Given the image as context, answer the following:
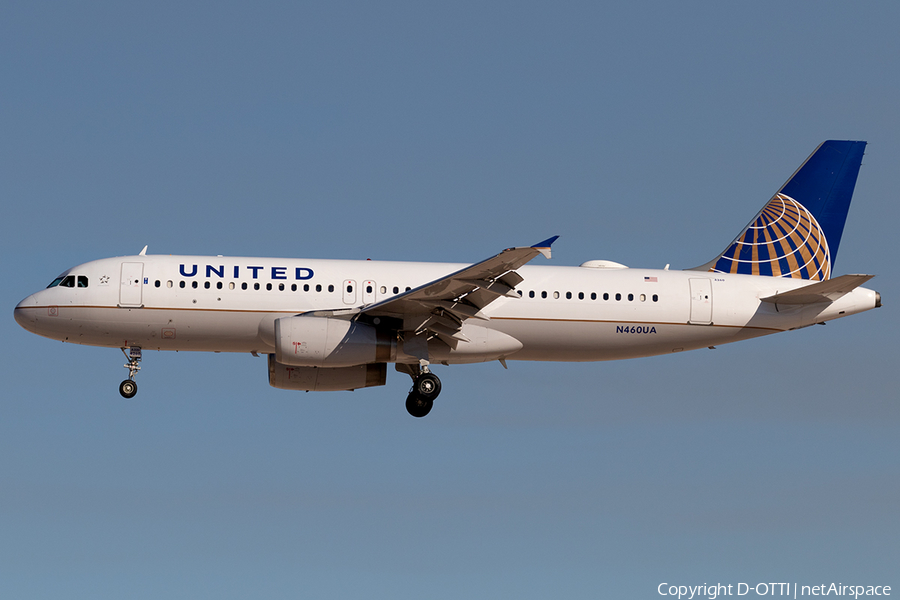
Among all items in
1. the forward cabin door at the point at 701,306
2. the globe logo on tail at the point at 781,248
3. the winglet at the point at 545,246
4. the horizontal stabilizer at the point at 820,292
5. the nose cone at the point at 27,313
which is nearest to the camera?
the winglet at the point at 545,246

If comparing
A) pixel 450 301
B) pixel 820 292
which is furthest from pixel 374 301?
pixel 820 292

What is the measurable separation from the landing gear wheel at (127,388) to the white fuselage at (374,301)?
1.26m

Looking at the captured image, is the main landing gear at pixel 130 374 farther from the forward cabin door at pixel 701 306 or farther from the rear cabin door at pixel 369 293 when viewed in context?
the forward cabin door at pixel 701 306

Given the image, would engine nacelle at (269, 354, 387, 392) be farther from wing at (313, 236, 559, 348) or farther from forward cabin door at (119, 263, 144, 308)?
forward cabin door at (119, 263, 144, 308)

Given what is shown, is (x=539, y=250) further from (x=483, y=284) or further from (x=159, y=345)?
(x=159, y=345)

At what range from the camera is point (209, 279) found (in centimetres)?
3447

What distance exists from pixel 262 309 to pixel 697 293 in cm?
1377

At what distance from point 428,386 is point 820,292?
41.7 ft

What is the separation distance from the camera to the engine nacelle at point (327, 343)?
108ft

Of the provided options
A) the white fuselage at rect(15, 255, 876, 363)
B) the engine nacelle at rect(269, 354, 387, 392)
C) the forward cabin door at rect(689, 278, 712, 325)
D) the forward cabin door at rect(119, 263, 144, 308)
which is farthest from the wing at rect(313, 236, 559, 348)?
the forward cabin door at rect(689, 278, 712, 325)

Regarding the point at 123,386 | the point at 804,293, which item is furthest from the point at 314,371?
the point at 804,293

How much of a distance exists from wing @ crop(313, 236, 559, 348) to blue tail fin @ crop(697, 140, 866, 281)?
9576mm

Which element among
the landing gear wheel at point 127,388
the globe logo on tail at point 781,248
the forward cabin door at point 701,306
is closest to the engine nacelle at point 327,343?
the landing gear wheel at point 127,388

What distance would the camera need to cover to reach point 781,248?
3969 cm
